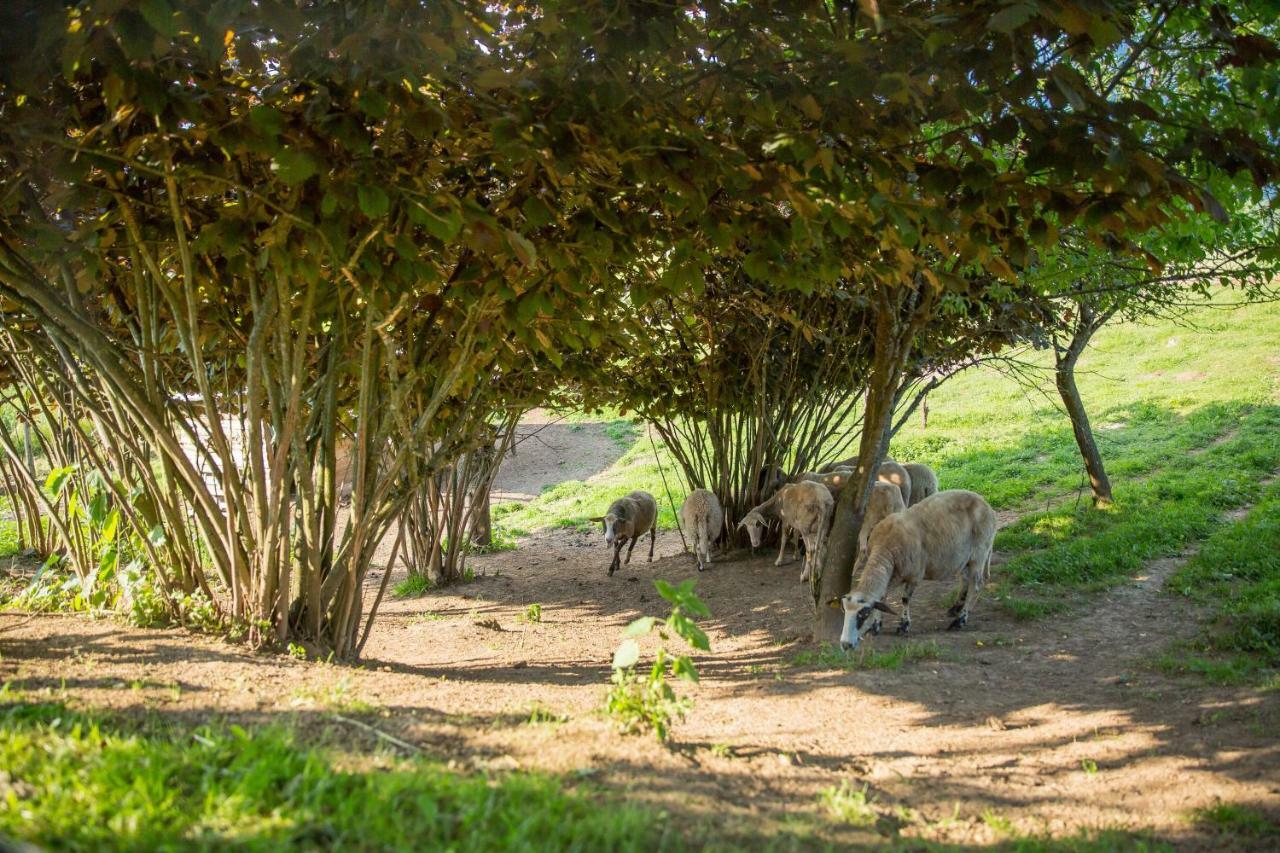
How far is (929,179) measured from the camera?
421 cm

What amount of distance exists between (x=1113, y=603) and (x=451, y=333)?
6.62 meters

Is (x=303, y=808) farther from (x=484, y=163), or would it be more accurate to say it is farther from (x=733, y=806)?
(x=484, y=163)

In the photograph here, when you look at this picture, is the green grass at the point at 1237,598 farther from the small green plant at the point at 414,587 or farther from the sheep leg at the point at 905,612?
the small green plant at the point at 414,587

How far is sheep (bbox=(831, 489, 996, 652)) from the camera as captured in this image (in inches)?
336

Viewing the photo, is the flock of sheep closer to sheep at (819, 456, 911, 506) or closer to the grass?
sheep at (819, 456, 911, 506)

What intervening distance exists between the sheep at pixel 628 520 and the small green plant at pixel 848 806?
32.3 ft

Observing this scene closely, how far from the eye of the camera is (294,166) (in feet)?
12.3

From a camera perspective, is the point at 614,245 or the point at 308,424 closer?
the point at 614,245

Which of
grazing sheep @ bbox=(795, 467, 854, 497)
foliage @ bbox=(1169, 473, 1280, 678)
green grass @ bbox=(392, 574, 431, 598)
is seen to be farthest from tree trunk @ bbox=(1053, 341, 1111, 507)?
green grass @ bbox=(392, 574, 431, 598)

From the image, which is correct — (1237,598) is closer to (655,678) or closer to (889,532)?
(889,532)

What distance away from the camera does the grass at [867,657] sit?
255 inches

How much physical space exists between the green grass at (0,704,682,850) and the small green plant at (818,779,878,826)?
29.4 inches

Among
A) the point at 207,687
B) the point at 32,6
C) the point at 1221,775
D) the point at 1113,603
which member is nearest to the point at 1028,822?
the point at 1221,775

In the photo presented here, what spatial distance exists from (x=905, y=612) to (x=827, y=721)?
3938 millimetres
